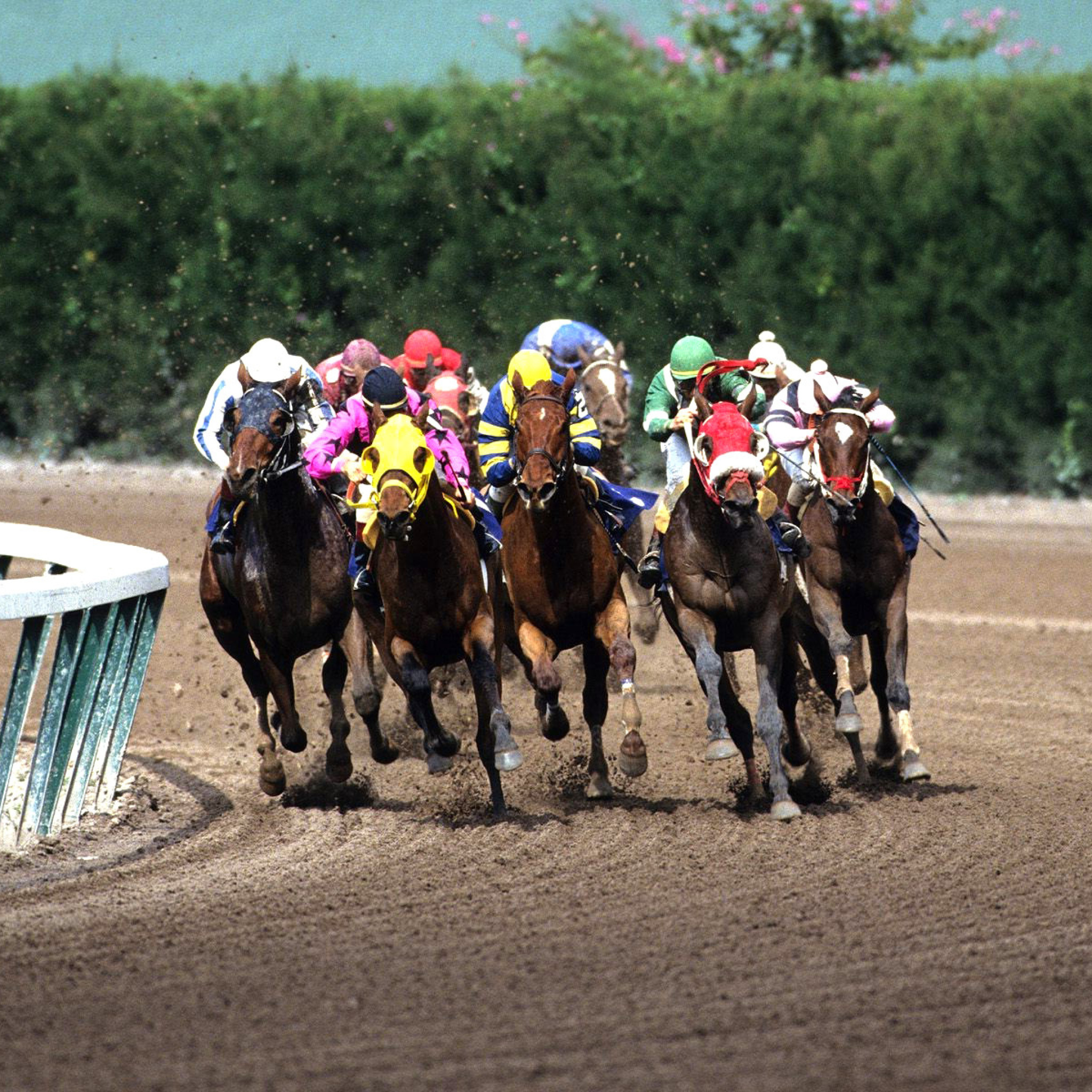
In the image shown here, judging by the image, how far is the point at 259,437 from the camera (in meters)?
7.12

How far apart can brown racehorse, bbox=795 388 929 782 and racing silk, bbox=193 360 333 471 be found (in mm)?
2142

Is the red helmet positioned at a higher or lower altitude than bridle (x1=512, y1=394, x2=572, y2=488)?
higher

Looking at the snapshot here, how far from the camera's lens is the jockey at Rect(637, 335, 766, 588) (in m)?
7.81

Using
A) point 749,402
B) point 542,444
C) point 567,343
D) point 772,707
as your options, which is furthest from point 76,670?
point 567,343

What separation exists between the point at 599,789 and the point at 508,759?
0.86m

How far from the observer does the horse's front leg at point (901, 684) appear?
7.82 meters

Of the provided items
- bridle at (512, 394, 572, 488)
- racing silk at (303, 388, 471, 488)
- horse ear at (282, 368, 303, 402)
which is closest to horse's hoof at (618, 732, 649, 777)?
bridle at (512, 394, 572, 488)

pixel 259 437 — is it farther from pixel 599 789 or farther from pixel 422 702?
pixel 599 789

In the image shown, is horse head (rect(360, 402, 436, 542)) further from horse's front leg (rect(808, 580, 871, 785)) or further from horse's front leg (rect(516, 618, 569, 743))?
horse's front leg (rect(808, 580, 871, 785))

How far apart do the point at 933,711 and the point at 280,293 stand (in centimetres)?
994

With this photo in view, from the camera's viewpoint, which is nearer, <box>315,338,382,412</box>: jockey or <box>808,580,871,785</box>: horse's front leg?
<box>808,580,871,785</box>: horse's front leg

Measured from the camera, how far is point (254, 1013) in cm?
479

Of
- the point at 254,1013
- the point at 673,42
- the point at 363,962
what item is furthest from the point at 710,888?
the point at 673,42

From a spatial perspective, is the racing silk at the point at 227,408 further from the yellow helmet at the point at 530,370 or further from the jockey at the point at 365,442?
the yellow helmet at the point at 530,370
